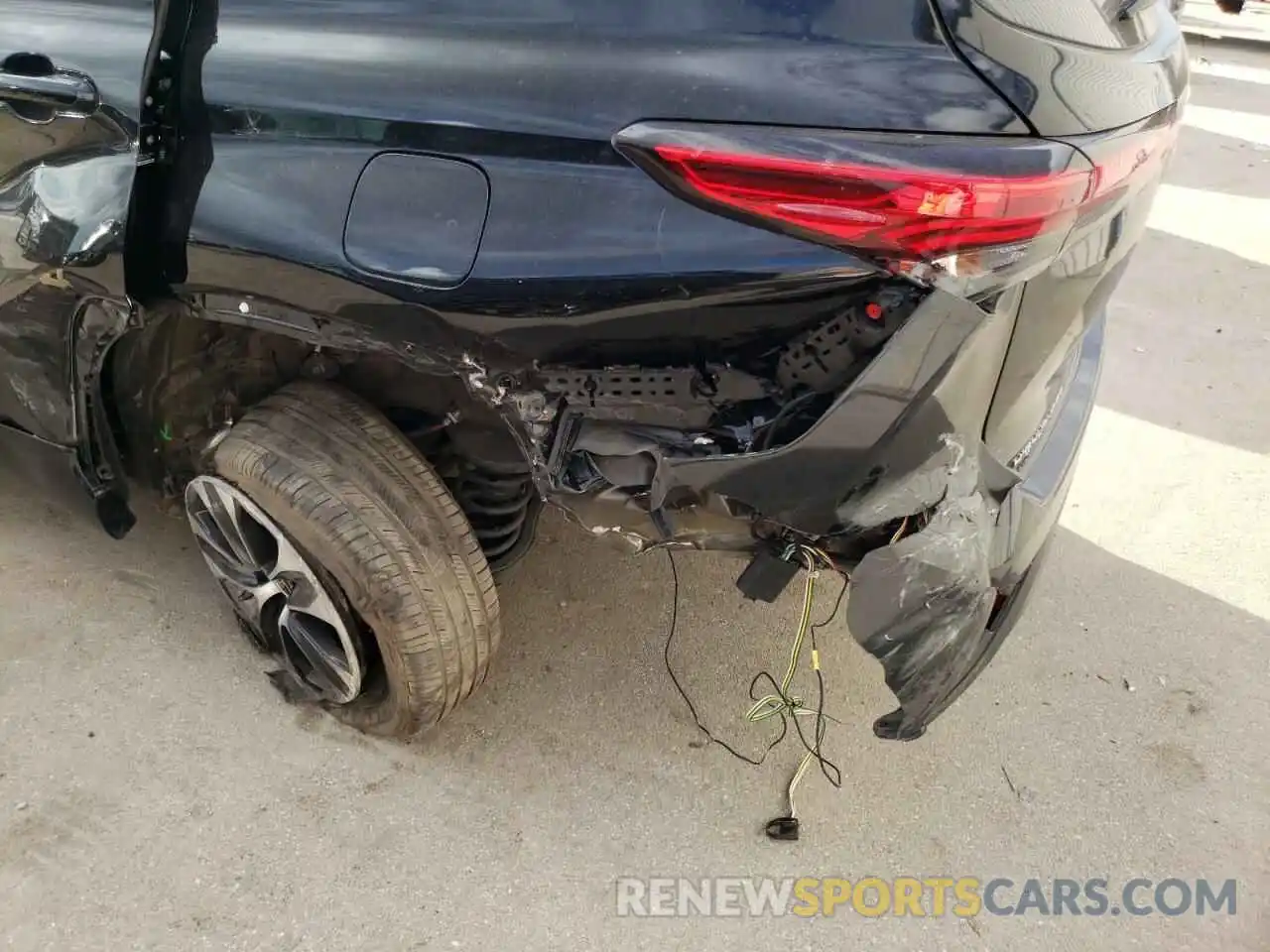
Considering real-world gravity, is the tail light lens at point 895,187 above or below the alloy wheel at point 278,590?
above

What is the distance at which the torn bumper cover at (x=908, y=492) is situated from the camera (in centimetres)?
147

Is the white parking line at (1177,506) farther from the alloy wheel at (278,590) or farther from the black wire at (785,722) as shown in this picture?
the alloy wheel at (278,590)

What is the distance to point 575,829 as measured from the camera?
211cm

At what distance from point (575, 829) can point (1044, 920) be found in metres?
1.00

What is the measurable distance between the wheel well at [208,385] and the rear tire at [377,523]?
8cm

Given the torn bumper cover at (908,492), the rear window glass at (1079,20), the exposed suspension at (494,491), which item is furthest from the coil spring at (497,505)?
the rear window glass at (1079,20)

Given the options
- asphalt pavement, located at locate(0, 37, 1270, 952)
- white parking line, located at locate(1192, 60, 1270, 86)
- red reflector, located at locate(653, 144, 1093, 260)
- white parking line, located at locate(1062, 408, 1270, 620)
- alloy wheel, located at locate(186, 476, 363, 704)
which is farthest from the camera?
white parking line, located at locate(1192, 60, 1270, 86)

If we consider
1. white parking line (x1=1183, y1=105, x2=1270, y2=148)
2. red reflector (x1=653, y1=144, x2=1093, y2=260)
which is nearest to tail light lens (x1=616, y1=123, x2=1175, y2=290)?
red reflector (x1=653, y1=144, x2=1093, y2=260)

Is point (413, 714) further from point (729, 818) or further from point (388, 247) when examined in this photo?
point (388, 247)

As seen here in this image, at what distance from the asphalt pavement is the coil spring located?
1.04 ft

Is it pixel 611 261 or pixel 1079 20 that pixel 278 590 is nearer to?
pixel 611 261

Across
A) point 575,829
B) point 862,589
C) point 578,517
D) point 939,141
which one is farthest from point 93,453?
point 939,141

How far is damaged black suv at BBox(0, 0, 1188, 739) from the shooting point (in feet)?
4.64

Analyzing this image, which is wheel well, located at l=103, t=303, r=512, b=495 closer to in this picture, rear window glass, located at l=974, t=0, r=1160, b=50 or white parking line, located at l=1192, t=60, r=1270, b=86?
rear window glass, located at l=974, t=0, r=1160, b=50
